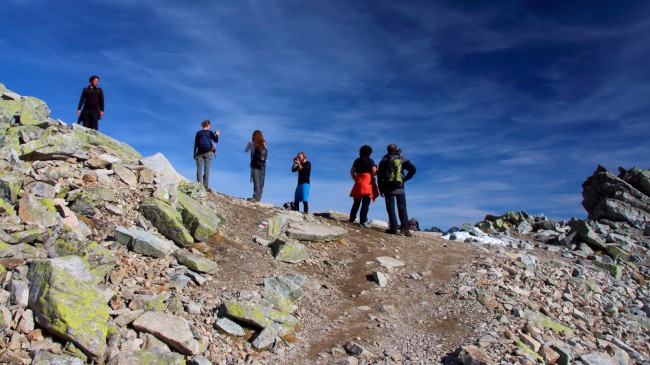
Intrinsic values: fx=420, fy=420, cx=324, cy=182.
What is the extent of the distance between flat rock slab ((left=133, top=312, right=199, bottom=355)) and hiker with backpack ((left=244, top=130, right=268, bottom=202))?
9.80 metres

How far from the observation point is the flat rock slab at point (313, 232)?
12.8m

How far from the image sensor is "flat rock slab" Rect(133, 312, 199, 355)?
6590 millimetres

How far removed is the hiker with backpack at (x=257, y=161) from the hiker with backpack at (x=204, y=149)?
1.40m

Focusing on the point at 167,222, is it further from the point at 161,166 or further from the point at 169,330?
the point at 169,330

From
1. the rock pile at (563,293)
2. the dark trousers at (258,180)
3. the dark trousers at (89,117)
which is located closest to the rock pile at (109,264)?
the dark trousers at (89,117)

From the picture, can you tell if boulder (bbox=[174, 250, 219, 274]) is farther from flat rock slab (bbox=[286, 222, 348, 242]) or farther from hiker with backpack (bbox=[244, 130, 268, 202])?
hiker with backpack (bbox=[244, 130, 268, 202])

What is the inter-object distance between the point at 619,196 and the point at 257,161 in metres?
25.6

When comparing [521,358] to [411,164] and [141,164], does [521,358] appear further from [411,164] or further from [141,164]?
[141,164]

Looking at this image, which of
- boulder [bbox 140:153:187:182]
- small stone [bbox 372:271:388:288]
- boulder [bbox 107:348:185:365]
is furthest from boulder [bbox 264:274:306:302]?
boulder [bbox 140:153:187:182]

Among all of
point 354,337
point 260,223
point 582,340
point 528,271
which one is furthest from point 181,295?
point 528,271

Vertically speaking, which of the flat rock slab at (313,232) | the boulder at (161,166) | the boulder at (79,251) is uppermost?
the boulder at (161,166)

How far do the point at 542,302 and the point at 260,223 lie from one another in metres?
8.23

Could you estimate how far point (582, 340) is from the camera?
31.0 ft

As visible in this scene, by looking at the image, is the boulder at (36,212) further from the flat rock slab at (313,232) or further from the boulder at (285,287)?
the flat rock slab at (313,232)
